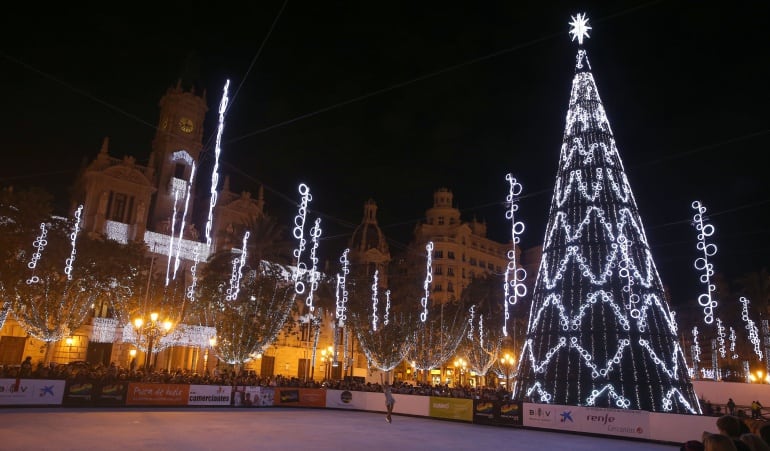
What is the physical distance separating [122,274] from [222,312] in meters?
7.97

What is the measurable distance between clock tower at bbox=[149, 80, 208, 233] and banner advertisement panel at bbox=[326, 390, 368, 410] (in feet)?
115

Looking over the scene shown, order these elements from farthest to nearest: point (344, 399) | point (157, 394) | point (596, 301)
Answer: point (344, 399)
point (157, 394)
point (596, 301)

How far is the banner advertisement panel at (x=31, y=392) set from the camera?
24609 mm

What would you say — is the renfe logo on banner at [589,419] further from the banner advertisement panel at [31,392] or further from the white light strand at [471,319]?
the white light strand at [471,319]

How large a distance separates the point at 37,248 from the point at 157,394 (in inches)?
610

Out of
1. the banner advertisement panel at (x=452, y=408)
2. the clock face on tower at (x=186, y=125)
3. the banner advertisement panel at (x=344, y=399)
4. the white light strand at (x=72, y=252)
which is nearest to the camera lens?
the banner advertisement panel at (x=452, y=408)

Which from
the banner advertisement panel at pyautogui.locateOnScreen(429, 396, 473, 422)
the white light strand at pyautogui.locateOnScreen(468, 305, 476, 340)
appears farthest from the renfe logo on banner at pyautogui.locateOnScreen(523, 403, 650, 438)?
the white light strand at pyautogui.locateOnScreen(468, 305, 476, 340)

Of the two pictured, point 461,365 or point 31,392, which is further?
point 461,365

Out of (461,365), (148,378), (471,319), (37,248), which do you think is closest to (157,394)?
(148,378)

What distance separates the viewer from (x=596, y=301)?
2184 centimetres

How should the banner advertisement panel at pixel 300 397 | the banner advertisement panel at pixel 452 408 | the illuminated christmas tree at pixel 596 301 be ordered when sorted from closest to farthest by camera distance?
the illuminated christmas tree at pixel 596 301
the banner advertisement panel at pixel 452 408
the banner advertisement panel at pixel 300 397

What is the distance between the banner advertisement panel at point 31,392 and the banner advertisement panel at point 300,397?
11638 mm

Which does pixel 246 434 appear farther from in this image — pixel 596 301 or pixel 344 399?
pixel 344 399

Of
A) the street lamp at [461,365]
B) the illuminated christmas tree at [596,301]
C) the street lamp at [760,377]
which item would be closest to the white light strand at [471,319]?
the street lamp at [461,365]
